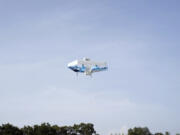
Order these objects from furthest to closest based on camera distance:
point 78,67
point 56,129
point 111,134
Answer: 1. point 111,134
2. point 56,129
3. point 78,67

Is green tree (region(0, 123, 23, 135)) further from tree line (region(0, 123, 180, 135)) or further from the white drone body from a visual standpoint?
the white drone body

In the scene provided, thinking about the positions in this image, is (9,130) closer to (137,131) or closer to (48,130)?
(48,130)

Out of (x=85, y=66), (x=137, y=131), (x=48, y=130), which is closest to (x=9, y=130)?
(x=48, y=130)

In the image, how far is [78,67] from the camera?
49.9 metres

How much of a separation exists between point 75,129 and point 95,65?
59.5m

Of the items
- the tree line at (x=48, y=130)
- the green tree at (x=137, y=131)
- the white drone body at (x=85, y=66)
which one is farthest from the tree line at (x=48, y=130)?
the white drone body at (x=85, y=66)

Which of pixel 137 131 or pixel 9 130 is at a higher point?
pixel 137 131

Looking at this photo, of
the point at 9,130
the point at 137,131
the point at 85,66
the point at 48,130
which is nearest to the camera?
the point at 85,66

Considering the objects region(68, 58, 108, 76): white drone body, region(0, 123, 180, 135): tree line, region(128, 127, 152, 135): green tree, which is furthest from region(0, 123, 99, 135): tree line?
region(68, 58, 108, 76): white drone body

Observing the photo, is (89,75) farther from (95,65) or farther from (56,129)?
(56,129)

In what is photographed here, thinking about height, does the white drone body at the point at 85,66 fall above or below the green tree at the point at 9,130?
above

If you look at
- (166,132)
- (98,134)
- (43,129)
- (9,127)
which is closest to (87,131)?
(98,134)

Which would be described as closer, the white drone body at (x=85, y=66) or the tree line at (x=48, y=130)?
the white drone body at (x=85, y=66)

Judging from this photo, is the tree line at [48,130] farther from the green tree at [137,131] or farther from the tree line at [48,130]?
the green tree at [137,131]
